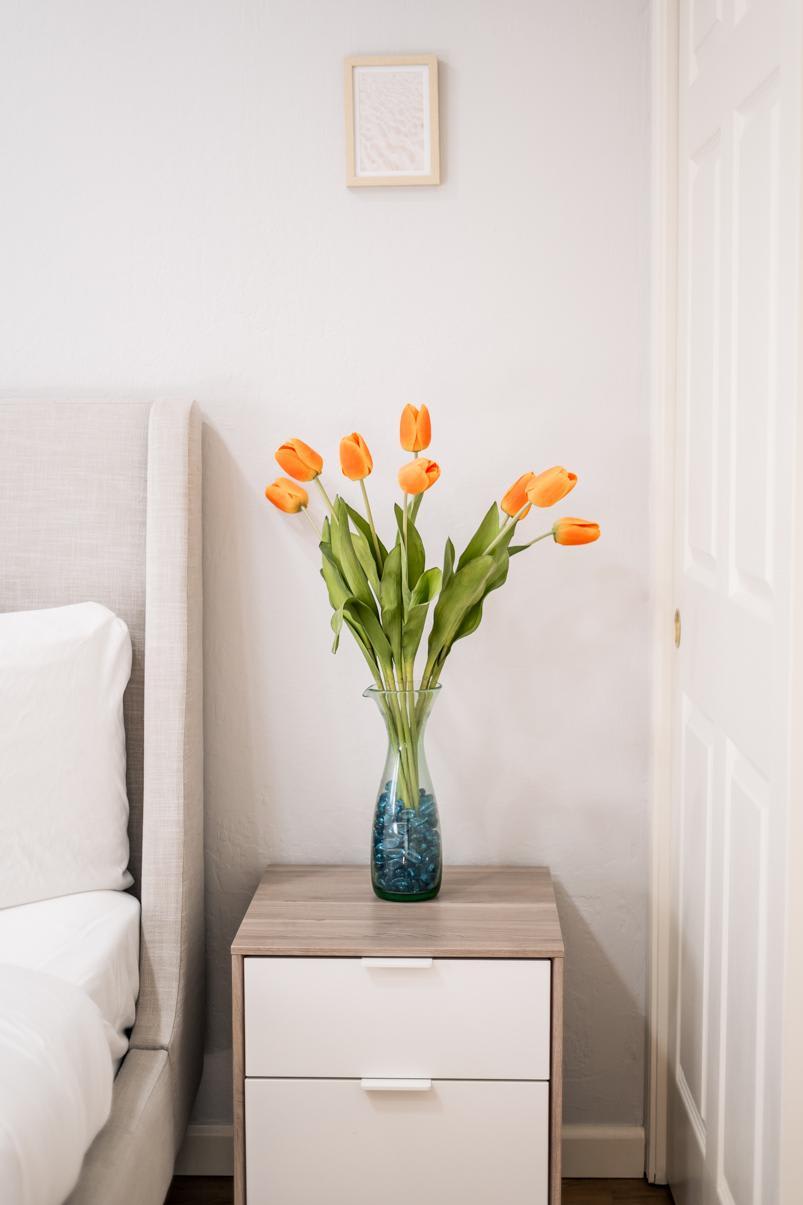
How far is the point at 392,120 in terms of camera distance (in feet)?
6.23

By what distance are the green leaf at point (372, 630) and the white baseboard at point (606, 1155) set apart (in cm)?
95

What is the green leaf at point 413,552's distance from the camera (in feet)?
5.82

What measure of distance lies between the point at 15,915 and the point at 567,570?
3.41 feet

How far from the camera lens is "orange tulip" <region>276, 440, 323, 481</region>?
5.63ft

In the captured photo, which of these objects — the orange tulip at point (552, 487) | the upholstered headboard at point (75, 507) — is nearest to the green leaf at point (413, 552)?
the orange tulip at point (552, 487)

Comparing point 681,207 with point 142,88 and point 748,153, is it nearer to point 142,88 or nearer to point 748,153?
point 748,153

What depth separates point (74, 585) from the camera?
190 cm

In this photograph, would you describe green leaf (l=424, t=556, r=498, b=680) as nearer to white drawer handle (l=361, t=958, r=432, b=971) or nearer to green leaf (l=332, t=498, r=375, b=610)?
green leaf (l=332, t=498, r=375, b=610)

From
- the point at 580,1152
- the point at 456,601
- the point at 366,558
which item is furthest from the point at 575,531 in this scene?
the point at 580,1152

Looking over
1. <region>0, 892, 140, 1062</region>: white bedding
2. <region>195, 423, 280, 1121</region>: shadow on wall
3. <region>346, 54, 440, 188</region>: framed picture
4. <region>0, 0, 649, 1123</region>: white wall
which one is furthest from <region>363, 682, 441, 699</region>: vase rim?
<region>346, 54, 440, 188</region>: framed picture

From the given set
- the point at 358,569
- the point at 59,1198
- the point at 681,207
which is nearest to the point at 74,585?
the point at 358,569

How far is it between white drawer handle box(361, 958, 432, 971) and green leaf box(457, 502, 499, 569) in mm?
592

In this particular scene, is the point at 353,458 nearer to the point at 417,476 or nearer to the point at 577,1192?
the point at 417,476

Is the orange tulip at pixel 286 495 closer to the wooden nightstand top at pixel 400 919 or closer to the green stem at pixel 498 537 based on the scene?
the green stem at pixel 498 537
